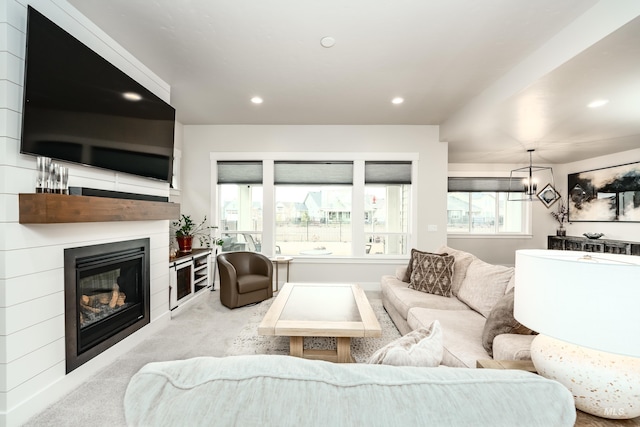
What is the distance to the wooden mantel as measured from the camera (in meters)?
1.70

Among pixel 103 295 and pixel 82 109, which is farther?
pixel 103 295

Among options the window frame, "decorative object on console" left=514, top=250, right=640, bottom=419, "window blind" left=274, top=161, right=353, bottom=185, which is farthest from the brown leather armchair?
the window frame

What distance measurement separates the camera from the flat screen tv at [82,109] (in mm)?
1711

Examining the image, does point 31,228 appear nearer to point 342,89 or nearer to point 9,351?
point 9,351

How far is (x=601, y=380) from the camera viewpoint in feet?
2.80

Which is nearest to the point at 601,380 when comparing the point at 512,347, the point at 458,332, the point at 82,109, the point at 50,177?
the point at 512,347

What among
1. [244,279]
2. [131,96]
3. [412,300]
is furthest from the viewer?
[244,279]

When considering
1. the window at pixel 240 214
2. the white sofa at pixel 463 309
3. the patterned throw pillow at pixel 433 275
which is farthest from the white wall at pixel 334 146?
the patterned throw pillow at pixel 433 275

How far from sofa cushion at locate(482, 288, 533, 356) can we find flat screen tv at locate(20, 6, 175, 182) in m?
3.03

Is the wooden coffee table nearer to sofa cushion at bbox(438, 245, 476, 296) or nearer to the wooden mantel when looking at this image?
sofa cushion at bbox(438, 245, 476, 296)

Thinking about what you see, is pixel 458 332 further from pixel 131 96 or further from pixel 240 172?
pixel 240 172

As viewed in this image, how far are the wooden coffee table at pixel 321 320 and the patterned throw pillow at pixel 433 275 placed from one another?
706 mm

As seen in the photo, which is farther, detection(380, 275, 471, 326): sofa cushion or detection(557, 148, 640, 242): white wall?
detection(557, 148, 640, 242): white wall

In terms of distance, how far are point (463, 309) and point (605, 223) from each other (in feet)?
17.3
